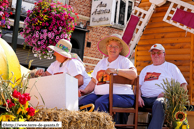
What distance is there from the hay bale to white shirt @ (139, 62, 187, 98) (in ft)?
6.25

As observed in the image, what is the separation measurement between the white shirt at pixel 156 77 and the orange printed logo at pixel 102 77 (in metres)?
0.88

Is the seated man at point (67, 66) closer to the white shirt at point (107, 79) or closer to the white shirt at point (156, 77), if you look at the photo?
the white shirt at point (107, 79)

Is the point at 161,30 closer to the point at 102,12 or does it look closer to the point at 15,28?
the point at 15,28

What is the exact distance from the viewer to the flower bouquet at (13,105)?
4.69 ft

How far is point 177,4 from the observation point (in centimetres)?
511

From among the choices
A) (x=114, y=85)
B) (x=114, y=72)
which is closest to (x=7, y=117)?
(x=114, y=72)

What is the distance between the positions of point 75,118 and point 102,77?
59.7 inches

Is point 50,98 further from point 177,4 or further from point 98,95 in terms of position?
point 177,4

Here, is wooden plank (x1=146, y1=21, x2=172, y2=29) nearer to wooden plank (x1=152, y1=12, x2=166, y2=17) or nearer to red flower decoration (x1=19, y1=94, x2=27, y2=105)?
wooden plank (x1=152, y1=12, x2=166, y2=17)

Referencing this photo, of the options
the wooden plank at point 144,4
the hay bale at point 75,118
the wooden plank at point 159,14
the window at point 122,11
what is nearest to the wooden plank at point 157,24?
the wooden plank at point 159,14

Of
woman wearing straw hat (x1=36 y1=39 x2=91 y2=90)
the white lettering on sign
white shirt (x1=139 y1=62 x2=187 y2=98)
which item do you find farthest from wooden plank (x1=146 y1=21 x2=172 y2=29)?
the white lettering on sign

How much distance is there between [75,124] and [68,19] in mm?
3348

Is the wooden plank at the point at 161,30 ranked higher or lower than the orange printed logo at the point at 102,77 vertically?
higher

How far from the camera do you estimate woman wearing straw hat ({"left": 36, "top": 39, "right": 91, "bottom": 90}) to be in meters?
3.26
